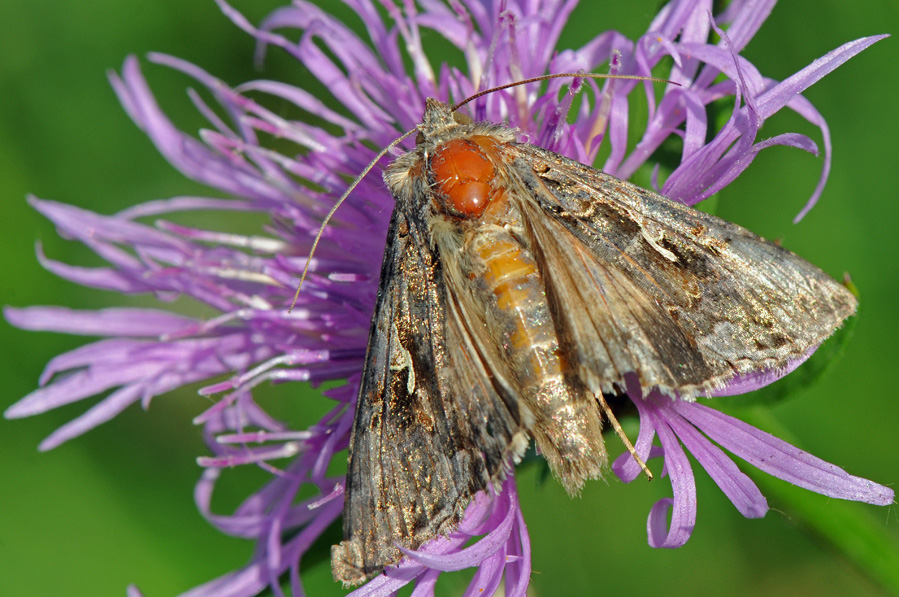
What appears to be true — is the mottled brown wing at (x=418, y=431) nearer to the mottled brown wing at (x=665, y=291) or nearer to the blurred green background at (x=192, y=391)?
the mottled brown wing at (x=665, y=291)

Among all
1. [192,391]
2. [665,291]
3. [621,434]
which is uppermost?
[192,391]

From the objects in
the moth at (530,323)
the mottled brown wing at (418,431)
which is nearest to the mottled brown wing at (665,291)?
the moth at (530,323)

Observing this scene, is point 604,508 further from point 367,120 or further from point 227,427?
point 367,120

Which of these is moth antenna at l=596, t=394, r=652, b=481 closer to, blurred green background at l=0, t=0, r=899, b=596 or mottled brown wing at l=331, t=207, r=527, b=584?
mottled brown wing at l=331, t=207, r=527, b=584

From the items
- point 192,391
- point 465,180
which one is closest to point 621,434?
point 465,180

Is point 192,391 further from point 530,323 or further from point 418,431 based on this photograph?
point 530,323

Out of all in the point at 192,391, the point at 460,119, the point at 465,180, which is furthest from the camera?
the point at 192,391
